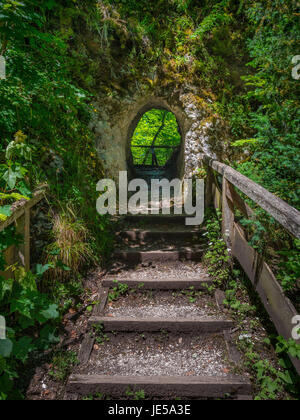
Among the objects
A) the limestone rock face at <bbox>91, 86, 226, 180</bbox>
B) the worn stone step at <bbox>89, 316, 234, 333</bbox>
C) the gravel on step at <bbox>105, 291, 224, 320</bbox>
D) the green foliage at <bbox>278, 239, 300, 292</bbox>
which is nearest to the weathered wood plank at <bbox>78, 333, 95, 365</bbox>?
the worn stone step at <bbox>89, 316, 234, 333</bbox>

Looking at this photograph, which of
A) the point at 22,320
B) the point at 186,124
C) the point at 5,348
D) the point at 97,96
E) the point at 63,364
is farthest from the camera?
the point at 186,124

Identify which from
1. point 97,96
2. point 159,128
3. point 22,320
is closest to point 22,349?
point 22,320

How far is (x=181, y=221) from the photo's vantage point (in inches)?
209

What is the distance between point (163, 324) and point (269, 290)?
3.99ft

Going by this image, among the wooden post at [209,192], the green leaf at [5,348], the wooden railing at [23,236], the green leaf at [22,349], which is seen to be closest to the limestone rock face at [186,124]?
the wooden post at [209,192]

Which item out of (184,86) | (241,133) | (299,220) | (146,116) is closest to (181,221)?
(241,133)

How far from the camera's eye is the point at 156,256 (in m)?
4.31

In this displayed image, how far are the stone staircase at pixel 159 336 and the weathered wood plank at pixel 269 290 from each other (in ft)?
1.84

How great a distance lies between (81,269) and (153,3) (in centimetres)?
618

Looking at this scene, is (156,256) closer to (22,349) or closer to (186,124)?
(22,349)

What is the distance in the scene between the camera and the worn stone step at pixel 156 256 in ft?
14.1

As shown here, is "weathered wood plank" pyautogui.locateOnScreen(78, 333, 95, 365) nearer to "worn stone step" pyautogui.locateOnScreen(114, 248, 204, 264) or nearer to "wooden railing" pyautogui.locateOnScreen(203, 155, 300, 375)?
"worn stone step" pyautogui.locateOnScreen(114, 248, 204, 264)

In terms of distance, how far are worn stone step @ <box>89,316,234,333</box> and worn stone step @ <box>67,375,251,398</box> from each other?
0.61 meters
